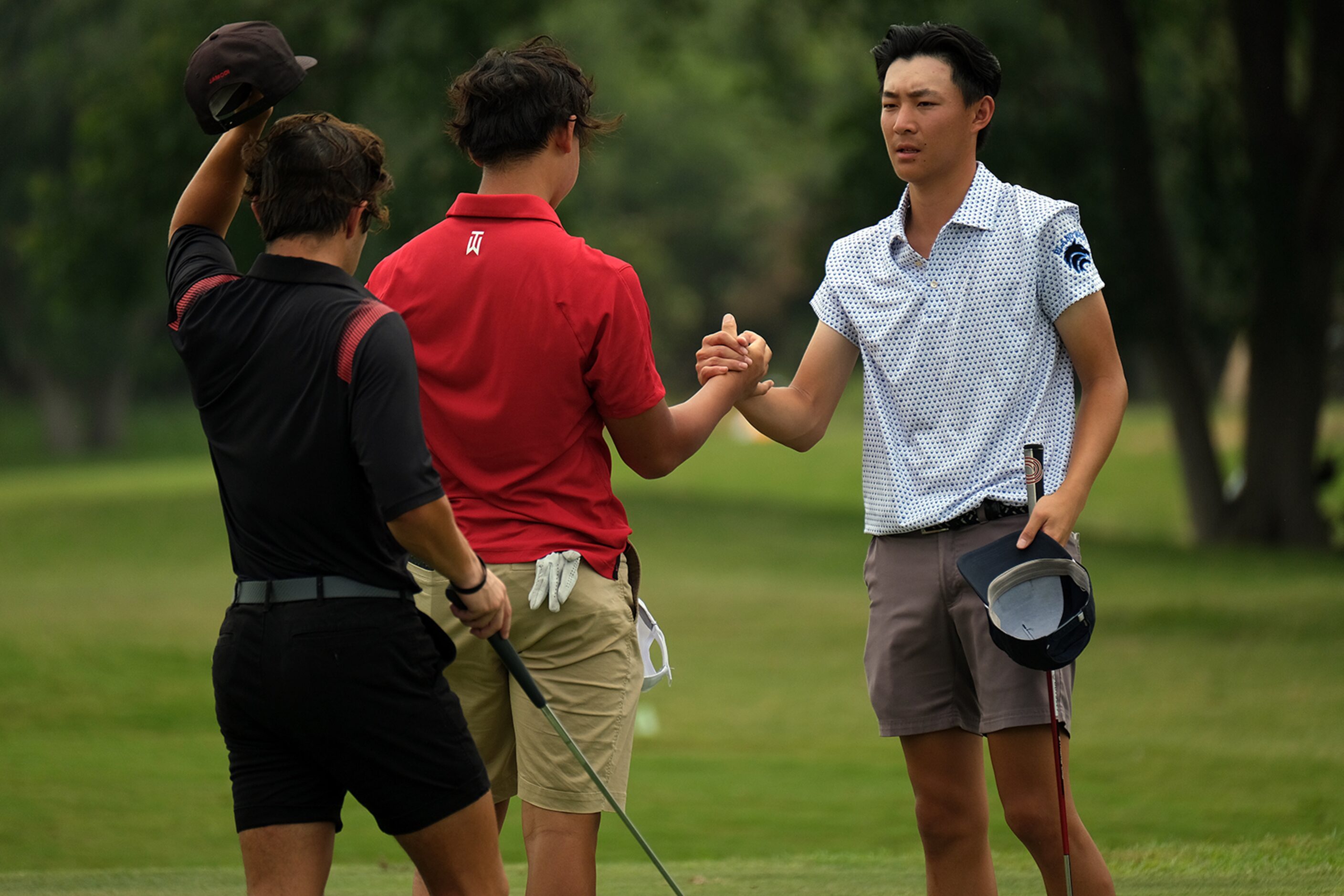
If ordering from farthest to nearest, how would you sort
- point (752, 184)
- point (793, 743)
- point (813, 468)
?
point (752, 184) → point (813, 468) → point (793, 743)

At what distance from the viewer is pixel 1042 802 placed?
344 centimetres

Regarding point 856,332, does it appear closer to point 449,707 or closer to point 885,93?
point 885,93

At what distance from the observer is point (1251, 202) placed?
16938 millimetres

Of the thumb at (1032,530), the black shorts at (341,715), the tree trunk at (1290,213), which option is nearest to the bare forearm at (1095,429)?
the thumb at (1032,530)

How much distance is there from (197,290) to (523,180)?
69 centimetres

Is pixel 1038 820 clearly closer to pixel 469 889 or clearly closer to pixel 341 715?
pixel 469 889

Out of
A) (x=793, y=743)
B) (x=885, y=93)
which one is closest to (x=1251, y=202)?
(x=793, y=743)

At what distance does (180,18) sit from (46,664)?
1112cm

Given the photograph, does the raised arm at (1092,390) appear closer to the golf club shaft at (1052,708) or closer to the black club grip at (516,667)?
the golf club shaft at (1052,708)

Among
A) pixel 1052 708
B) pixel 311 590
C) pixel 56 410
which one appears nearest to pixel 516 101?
pixel 311 590

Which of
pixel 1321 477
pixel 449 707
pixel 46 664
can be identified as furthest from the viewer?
pixel 1321 477

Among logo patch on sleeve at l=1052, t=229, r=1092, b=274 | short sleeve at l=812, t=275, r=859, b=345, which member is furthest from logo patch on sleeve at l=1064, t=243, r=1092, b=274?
short sleeve at l=812, t=275, r=859, b=345

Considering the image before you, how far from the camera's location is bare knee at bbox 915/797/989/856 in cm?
356

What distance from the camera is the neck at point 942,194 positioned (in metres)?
3.63
